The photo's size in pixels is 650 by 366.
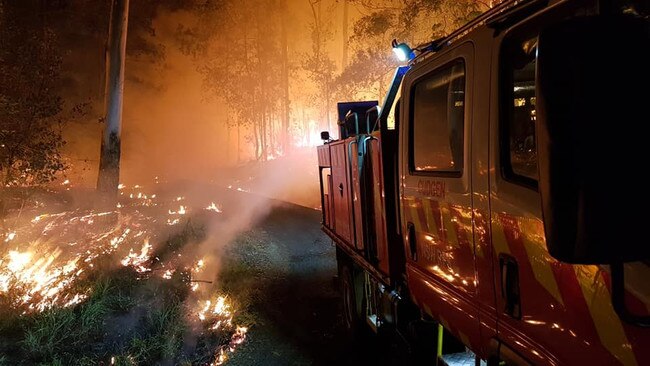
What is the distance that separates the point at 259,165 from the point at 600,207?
33464 millimetres

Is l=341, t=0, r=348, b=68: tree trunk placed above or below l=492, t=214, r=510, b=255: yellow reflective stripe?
above

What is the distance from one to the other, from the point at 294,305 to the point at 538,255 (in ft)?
19.7

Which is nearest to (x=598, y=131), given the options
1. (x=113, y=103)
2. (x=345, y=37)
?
(x=113, y=103)

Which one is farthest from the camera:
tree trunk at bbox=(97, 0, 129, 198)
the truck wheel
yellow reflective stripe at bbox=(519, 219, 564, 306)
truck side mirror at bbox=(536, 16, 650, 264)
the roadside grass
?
tree trunk at bbox=(97, 0, 129, 198)

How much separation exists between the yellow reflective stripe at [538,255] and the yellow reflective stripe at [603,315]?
129 mm

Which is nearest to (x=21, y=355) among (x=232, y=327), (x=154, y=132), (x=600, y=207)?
(x=232, y=327)

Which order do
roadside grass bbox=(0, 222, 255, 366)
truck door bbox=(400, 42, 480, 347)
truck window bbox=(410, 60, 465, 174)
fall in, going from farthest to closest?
1. roadside grass bbox=(0, 222, 255, 366)
2. truck window bbox=(410, 60, 465, 174)
3. truck door bbox=(400, 42, 480, 347)

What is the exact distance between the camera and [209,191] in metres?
20.2

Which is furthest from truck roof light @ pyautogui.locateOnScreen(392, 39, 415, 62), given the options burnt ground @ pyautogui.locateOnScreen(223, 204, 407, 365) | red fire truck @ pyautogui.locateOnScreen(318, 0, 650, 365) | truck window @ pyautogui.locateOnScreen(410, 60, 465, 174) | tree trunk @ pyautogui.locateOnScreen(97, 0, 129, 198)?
tree trunk @ pyautogui.locateOnScreen(97, 0, 129, 198)

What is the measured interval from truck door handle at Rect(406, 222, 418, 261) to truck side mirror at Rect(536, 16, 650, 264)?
1862mm

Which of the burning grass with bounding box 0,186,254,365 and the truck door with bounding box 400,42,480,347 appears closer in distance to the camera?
the truck door with bounding box 400,42,480,347

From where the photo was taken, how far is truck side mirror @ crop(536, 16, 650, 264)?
1.06 metres

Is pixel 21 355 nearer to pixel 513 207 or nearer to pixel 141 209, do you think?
pixel 513 207

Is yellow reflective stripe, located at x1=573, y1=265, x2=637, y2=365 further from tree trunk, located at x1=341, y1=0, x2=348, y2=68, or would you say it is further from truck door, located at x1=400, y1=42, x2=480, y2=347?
tree trunk, located at x1=341, y1=0, x2=348, y2=68
